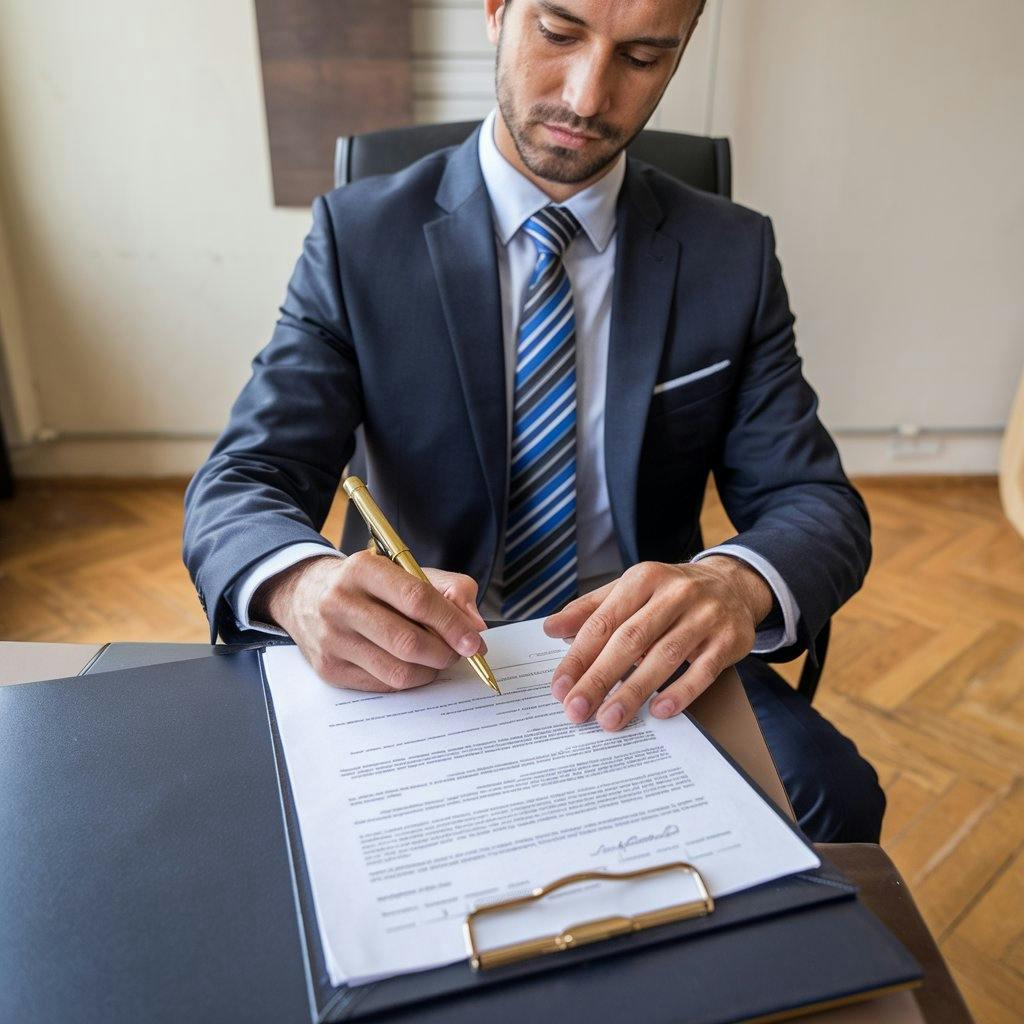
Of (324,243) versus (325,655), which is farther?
(324,243)

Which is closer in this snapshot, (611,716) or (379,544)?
(611,716)

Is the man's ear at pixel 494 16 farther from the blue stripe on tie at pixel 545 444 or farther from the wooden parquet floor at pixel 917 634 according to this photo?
the wooden parquet floor at pixel 917 634

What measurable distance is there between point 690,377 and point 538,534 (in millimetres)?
269

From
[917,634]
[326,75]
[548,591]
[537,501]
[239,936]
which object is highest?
[326,75]

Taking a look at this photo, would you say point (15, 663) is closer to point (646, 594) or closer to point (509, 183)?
point (646, 594)

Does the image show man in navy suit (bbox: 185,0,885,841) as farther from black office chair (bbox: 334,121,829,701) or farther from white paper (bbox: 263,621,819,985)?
white paper (bbox: 263,621,819,985)

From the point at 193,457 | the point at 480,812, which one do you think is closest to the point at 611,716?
the point at 480,812

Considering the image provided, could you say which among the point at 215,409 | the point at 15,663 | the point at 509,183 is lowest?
the point at 215,409

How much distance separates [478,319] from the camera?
994mm

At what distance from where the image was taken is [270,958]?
0.40 m

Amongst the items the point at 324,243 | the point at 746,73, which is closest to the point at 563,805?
the point at 324,243

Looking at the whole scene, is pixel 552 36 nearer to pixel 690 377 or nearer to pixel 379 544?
pixel 690 377

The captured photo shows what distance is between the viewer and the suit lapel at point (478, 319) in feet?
3.26

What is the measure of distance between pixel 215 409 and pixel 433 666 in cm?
204
